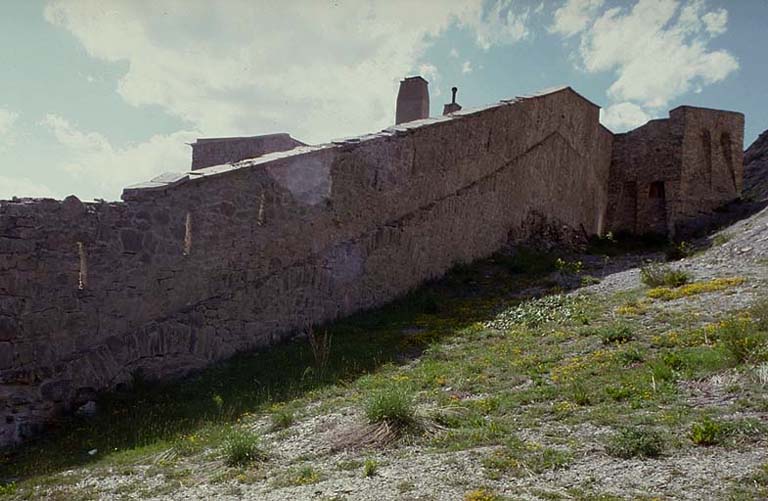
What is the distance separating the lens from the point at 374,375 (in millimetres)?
8391

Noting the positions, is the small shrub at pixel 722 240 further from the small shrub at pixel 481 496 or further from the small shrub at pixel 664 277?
the small shrub at pixel 481 496

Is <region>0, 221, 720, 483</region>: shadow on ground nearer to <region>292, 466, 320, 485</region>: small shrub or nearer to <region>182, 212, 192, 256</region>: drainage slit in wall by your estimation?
<region>182, 212, 192, 256</region>: drainage slit in wall

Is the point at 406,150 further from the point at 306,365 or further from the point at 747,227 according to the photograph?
the point at 747,227

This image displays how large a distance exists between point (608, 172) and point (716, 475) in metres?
20.5

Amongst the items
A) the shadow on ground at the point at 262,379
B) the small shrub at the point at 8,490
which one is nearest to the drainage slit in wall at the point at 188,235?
the shadow on ground at the point at 262,379

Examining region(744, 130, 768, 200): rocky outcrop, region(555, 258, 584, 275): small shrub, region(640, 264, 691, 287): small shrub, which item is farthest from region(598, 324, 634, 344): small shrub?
region(744, 130, 768, 200): rocky outcrop

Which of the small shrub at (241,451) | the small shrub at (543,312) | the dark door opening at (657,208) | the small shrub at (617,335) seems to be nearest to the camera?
the small shrub at (241,451)

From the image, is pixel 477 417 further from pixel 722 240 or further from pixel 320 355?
pixel 722 240

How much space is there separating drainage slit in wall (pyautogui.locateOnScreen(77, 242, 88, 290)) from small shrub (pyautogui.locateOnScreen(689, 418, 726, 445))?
684 centimetres

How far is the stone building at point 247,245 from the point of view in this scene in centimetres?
801

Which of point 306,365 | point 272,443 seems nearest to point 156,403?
point 306,365

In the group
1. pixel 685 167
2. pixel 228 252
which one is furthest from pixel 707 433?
pixel 685 167

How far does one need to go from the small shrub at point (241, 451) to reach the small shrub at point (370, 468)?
45.1 inches

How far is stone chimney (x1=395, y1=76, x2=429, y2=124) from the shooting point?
20094mm
